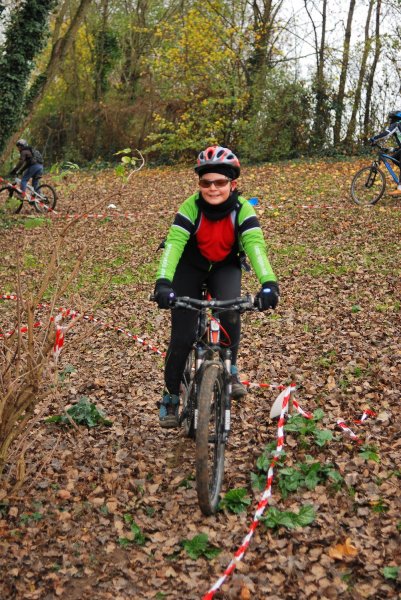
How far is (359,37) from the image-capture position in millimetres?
22438

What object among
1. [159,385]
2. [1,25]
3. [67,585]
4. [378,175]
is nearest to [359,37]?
[378,175]

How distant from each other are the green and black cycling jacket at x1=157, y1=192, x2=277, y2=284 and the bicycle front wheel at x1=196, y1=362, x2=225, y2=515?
717 millimetres

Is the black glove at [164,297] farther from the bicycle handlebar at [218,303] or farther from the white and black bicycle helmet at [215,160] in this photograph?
the white and black bicycle helmet at [215,160]

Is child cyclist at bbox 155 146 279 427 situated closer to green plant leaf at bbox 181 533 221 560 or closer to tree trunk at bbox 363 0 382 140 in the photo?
green plant leaf at bbox 181 533 221 560

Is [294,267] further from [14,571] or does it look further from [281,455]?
[14,571]

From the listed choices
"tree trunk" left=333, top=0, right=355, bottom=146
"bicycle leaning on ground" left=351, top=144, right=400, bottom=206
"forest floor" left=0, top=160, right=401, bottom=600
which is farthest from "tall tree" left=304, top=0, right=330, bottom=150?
"forest floor" left=0, top=160, right=401, bottom=600

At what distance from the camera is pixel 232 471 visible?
455cm

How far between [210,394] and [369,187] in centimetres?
1150

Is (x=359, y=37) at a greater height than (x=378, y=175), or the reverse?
(x=359, y=37)

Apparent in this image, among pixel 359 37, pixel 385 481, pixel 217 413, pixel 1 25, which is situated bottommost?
pixel 385 481

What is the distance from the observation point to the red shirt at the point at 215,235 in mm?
4297

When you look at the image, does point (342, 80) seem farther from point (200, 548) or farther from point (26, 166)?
point (200, 548)

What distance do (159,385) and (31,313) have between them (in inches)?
113

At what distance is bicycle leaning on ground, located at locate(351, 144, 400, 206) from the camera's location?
43.8 feet
